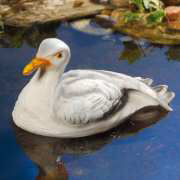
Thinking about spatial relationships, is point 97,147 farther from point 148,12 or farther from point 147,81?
point 148,12

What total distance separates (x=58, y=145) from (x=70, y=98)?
17 centimetres

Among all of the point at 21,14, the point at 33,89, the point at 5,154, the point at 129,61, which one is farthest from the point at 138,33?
the point at 5,154

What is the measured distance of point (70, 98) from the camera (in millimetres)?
1409

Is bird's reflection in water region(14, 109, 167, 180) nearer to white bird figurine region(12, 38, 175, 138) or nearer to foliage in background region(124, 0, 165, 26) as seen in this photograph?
white bird figurine region(12, 38, 175, 138)

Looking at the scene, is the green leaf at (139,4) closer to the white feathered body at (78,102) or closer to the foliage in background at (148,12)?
the foliage in background at (148,12)

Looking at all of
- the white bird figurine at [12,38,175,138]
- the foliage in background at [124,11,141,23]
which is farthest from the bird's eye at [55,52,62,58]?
the foliage in background at [124,11,141,23]

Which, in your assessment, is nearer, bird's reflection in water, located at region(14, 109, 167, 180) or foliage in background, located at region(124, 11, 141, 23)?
bird's reflection in water, located at region(14, 109, 167, 180)

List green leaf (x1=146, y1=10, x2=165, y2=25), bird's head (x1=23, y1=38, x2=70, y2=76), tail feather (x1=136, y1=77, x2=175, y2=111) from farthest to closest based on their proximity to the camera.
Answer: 1. green leaf (x1=146, y1=10, x2=165, y2=25)
2. tail feather (x1=136, y1=77, x2=175, y2=111)
3. bird's head (x1=23, y1=38, x2=70, y2=76)

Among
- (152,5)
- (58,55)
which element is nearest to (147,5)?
(152,5)

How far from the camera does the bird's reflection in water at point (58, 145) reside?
1415 mm

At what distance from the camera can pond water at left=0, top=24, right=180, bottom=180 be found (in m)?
1.39

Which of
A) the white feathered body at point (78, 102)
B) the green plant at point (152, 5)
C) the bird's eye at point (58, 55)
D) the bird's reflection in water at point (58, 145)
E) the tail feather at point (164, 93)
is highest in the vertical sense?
the bird's eye at point (58, 55)

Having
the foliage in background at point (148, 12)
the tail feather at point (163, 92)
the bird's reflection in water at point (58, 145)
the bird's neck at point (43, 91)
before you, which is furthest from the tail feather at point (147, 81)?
the foliage in background at point (148, 12)

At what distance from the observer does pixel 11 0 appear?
2199mm
